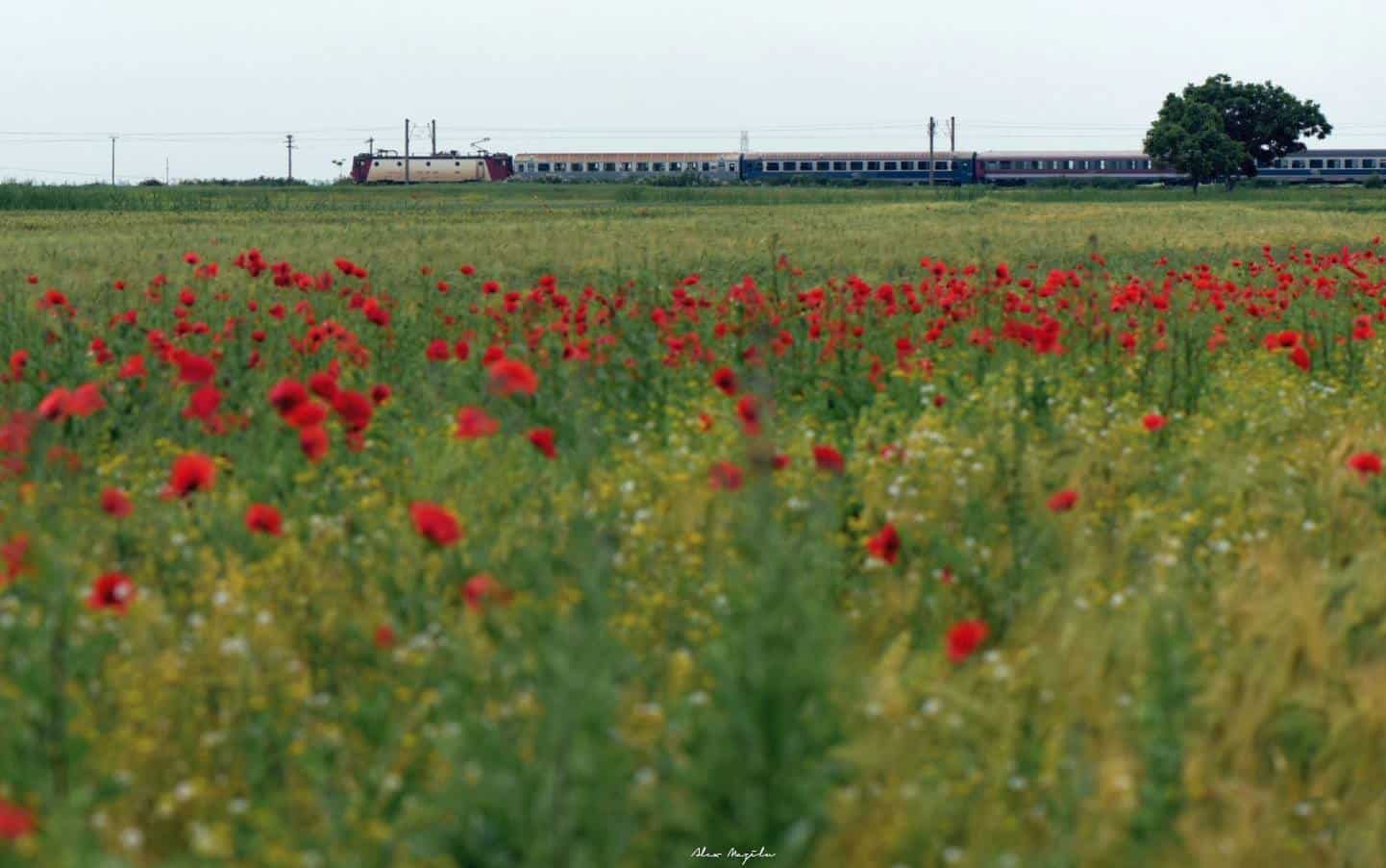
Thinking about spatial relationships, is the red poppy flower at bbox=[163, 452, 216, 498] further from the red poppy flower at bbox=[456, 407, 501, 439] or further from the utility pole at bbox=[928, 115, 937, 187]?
the utility pole at bbox=[928, 115, 937, 187]

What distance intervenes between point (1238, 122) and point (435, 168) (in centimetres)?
4389

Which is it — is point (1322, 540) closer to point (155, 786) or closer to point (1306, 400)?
point (1306, 400)

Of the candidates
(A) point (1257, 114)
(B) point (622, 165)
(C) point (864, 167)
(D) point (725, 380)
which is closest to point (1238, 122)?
(A) point (1257, 114)

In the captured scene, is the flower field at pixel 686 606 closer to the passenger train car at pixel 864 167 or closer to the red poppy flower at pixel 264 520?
the red poppy flower at pixel 264 520

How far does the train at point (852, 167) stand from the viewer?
85.4 meters

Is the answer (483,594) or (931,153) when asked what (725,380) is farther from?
(931,153)

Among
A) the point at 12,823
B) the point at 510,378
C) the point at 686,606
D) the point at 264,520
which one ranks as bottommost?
the point at 686,606

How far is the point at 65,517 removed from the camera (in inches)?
163

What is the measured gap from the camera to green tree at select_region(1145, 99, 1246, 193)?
3135 inches

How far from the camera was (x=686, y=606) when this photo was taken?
12.9 ft

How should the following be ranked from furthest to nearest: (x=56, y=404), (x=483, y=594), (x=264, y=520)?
1. (x=56, y=404)
2. (x=264, y=520)
3. (x=483, y=594)

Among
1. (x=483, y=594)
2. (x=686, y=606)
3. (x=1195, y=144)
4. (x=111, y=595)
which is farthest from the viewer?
(x=1195, y=144)

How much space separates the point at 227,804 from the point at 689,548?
1.70 meters

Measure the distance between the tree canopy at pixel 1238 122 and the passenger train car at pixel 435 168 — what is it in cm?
3490
